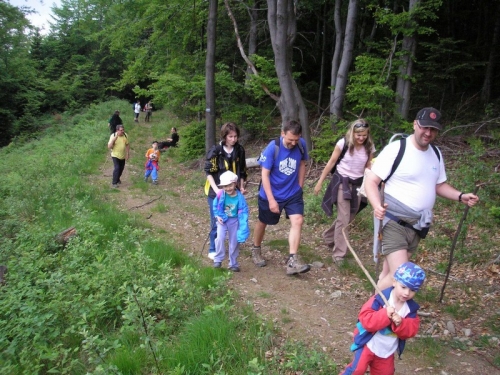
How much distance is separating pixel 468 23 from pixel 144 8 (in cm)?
1493

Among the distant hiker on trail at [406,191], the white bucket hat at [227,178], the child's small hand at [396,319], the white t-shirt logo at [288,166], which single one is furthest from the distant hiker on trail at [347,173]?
the child's small hand at [396,319]

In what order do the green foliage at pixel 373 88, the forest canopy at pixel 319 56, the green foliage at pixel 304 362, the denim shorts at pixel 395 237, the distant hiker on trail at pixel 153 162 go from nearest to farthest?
the green foliage at pixel 304 362, the denim shorts at pixel 395 237, the green foliage at pixel 373 88, the forest canopy at pixel 319 56, the distant hiker on trail at pixel 153 162

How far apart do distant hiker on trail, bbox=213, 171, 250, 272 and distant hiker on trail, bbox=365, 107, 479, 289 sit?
211cm

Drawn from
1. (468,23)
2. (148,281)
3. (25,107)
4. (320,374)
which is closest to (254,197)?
(148,281)

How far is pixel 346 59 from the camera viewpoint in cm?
1053

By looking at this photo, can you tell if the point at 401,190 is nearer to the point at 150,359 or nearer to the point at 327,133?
the point at 150,359

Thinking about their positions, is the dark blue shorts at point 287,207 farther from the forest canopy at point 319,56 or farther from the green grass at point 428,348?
the forest canopy at point 319,56

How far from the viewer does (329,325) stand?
444 centimetres

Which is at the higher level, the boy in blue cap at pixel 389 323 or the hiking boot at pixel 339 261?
the boy in blue cap at pixel 389 323

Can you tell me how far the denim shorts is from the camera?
374cm

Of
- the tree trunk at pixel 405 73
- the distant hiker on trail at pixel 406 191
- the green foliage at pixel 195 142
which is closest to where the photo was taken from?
the distant hiker on trail at pixel 406 191

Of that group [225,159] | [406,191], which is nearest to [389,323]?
[406,191]

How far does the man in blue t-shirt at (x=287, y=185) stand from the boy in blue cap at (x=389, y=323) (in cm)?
246

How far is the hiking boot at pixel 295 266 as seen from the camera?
211 inches
